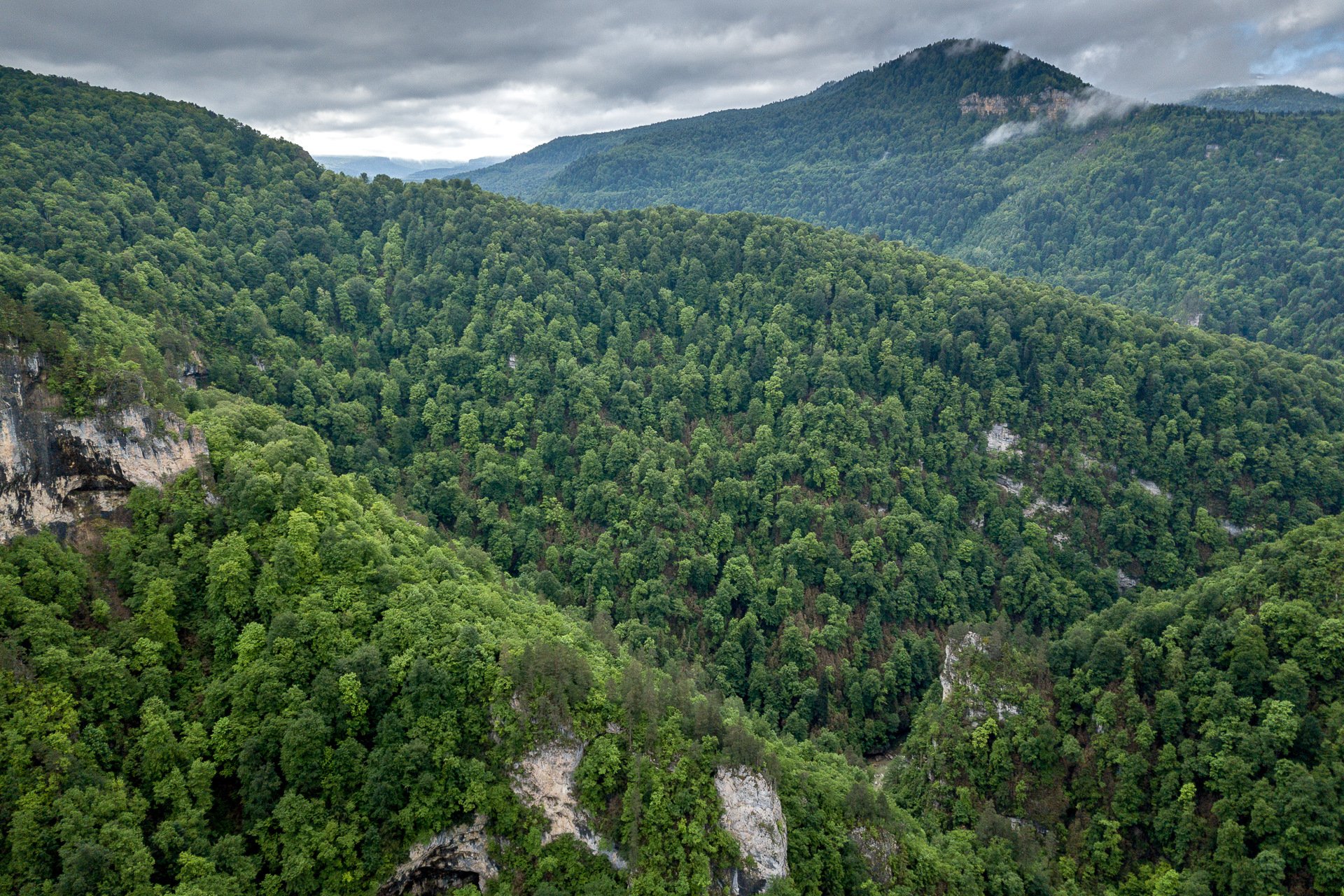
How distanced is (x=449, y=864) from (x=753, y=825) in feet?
71.4

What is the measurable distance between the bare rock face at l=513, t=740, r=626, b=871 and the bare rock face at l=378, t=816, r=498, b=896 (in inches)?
147

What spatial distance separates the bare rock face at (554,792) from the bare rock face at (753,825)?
8.92m

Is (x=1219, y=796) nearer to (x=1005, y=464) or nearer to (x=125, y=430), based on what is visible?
(x=1005, y=464)

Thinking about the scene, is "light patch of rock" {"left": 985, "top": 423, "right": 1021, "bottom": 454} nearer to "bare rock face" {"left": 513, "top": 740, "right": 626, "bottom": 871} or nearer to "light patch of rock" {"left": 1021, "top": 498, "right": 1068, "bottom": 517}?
"light patch of rock" {"left": 1021, "top": 498, "right": 1068, "bottom": 517}

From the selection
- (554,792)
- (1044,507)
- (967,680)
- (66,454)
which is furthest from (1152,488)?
(66,454)

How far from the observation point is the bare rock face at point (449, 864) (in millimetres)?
49562

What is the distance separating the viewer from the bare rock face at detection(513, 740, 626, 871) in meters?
50.8

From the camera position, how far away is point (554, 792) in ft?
168

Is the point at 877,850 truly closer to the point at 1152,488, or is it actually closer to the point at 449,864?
the point at 449,864

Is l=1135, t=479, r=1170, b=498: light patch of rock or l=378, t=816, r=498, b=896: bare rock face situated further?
l=1135, t=479, r=1170, b=498: light patch of rock

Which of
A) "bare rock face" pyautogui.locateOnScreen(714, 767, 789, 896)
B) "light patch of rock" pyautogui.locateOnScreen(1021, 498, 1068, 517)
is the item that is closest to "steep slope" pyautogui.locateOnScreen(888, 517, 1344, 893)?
"bare rock face" pyautogui.locateOnScreen(714, 767, 789, 896)

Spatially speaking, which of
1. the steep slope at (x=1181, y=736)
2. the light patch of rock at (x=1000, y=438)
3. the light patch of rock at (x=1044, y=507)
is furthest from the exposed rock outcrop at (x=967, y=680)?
the light patch of rock at (x=1000, y=438)

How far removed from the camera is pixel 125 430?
199 ft

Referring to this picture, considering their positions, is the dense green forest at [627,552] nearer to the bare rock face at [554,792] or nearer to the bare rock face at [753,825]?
the bare rock face at [753,825]
